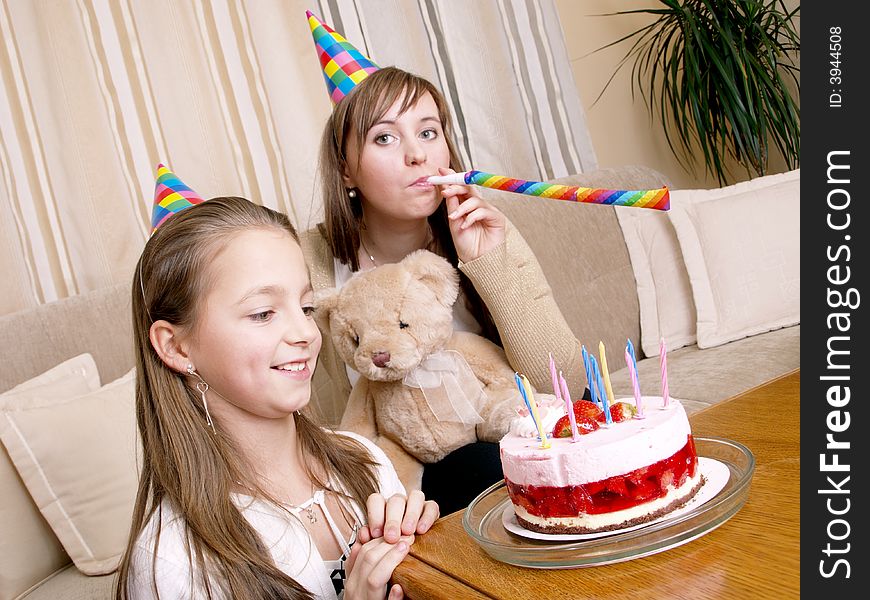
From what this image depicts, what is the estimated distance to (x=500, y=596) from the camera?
0.73m

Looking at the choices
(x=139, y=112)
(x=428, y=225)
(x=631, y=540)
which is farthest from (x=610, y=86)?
(x=631, y=540)

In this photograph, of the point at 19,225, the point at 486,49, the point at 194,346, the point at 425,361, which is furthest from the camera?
the point at 486,49

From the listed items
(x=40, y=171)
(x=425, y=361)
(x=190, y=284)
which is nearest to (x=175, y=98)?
(x=40, y=171)

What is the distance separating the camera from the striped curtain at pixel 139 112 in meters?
2.26

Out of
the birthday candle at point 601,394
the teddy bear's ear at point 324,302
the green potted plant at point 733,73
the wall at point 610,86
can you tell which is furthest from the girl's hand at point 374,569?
the wall at point 610,86

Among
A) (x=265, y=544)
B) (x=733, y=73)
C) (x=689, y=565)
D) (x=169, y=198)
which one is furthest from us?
(x=733, y=73)

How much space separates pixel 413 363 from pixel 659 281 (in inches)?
48.7

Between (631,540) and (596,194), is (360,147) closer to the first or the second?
(596,194)

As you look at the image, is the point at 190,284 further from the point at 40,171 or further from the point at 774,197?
the point at 774,197

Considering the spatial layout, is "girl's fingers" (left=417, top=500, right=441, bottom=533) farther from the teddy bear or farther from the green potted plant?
the green potted plant

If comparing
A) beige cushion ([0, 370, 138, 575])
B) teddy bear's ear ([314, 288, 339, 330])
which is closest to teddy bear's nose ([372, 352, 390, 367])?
teddy bear's ear ([314, 288, 339, 330])

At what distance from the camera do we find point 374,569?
35.1 inches
